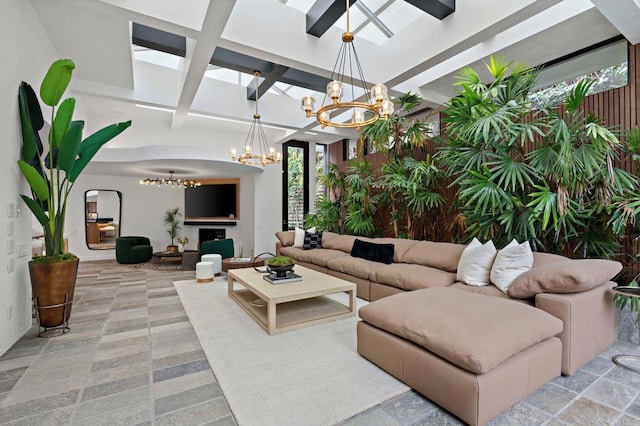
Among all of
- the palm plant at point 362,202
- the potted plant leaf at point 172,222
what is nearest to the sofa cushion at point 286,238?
the palm plant at point 362,202

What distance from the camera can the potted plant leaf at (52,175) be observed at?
9.50 feet

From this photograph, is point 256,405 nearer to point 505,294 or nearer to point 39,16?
point 505,294

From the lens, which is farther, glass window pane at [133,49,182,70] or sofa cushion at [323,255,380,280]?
glass window pane at [133,49,182,70]

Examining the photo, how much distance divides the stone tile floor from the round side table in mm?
71

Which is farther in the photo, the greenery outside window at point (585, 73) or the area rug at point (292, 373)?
the greenery outside window at point (585, 73)

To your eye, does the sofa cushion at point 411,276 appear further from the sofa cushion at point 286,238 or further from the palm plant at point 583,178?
the sofa cushion at point 286,238

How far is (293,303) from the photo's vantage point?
3.95m

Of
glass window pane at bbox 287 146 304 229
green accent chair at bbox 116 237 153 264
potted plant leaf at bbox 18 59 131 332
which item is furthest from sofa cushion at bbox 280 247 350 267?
green accent chair at bbox 116 237 153 264

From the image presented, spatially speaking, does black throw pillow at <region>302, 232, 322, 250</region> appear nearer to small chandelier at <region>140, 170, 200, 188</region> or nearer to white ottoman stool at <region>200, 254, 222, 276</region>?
white ottoman stool at <region>200, 254, 222, 276</region>

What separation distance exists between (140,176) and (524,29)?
8.93m

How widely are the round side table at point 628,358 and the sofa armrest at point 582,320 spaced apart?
0.10 metres

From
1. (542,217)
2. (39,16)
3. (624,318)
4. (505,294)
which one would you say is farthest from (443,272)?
(39,16)

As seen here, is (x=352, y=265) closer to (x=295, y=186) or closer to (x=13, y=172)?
(x=13, y=172)

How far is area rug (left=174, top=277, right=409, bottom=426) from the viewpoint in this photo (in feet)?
6.10
